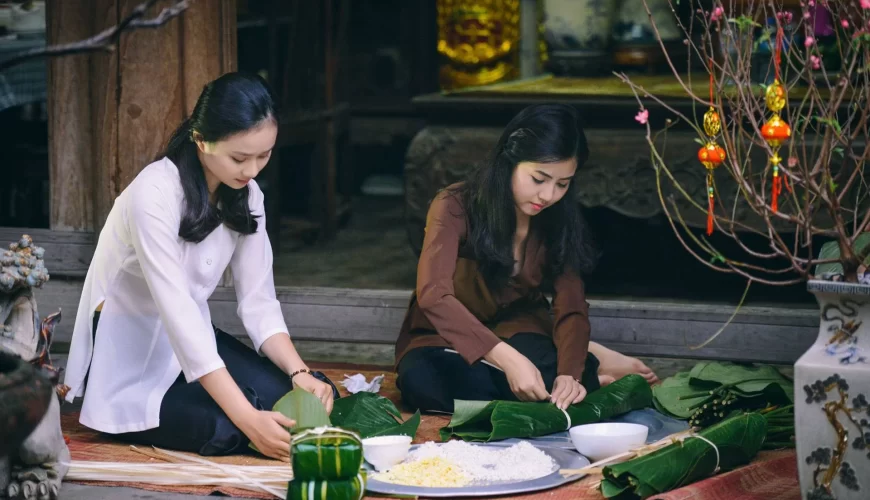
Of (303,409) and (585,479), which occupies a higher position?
(303,409)

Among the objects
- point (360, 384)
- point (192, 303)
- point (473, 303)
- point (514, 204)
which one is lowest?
point (360, 384)

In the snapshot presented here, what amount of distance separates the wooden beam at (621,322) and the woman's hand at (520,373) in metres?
0.92

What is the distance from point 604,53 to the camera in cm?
628

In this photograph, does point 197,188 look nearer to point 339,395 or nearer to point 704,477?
point 339,395

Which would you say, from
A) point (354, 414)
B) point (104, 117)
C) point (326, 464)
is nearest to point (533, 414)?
point (354, 414)

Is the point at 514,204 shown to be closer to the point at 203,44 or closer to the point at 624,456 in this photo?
→ the point at 624,456

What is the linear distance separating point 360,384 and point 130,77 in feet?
4.64

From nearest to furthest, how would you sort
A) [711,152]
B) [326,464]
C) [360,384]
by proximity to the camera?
[326,464], [711,152], [360,384]

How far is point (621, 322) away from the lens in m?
4.57

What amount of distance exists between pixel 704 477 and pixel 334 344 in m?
2.47

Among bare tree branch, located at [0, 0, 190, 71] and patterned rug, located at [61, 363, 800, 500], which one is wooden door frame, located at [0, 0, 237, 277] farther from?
bare tree branch, located at [0, 0, 190, 71]

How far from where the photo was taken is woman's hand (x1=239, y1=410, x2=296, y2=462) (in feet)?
10.8

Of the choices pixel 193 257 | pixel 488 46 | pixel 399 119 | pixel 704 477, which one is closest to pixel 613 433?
pixel 704 477

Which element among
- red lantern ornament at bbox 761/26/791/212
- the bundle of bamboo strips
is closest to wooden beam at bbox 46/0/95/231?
the bundle of bamboo strips
